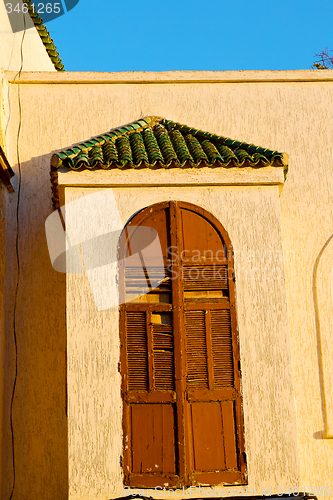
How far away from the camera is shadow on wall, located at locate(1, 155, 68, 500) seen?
6621mm

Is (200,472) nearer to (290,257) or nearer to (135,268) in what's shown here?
(135,268)

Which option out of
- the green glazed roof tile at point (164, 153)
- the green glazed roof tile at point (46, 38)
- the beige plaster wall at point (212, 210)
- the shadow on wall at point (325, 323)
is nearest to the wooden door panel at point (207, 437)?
the beige plaster wall at point (212, 210)

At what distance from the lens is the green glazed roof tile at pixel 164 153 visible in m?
6.07

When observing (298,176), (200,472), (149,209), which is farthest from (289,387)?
(298,176)

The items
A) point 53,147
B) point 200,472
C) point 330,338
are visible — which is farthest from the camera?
point 53,147

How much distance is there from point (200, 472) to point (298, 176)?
164 inches

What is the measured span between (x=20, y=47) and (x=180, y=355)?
551 centimetres

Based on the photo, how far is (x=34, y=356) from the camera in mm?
6914

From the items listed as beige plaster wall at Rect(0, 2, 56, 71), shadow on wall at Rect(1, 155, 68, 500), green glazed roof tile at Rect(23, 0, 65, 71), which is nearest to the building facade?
shadow on wall at Rect(1, 155, 68, 500)

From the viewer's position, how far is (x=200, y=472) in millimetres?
5367

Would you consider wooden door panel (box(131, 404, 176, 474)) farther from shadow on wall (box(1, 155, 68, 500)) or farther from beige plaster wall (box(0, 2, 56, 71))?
beige plaster wall (box(0, 2, 56, 71))

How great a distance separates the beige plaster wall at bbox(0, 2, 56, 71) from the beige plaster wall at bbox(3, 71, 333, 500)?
1.59 feet

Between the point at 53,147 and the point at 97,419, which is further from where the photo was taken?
the point at 53,147

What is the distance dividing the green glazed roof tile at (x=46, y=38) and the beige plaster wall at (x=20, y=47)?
0.07 metres
